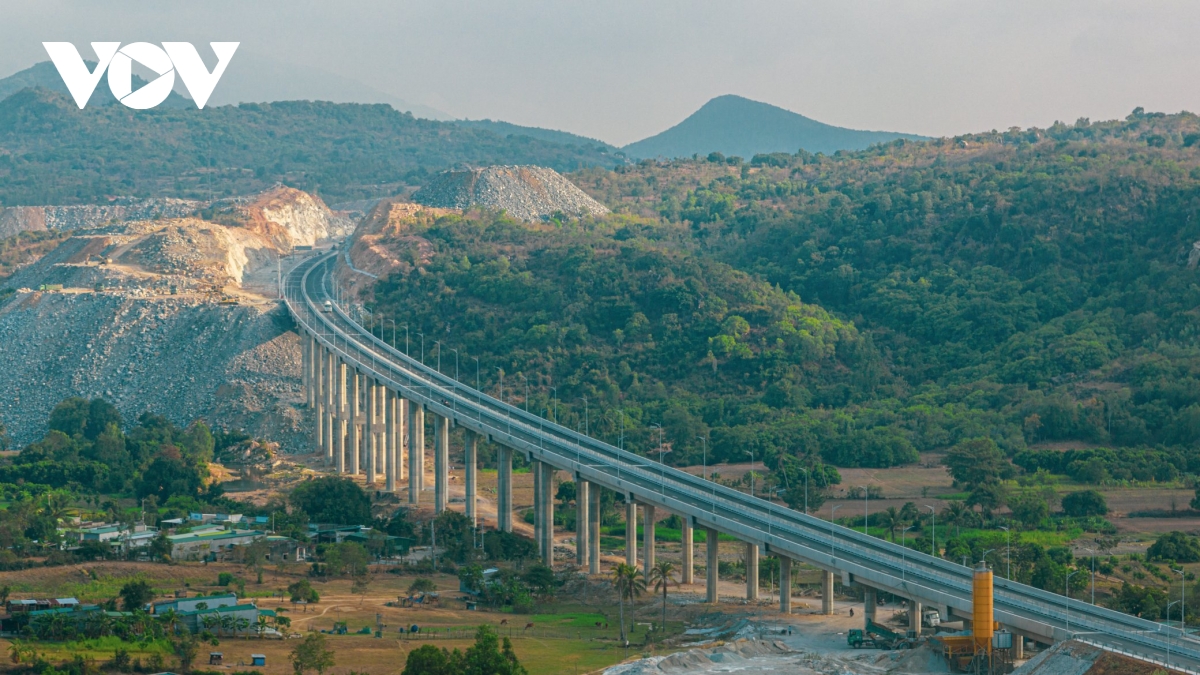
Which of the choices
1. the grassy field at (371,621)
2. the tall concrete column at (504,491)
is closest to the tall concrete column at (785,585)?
the grassy field at (371,621)

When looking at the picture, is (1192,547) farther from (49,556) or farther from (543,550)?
(49,556)

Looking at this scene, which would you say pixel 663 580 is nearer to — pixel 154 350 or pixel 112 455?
pixel 112 455

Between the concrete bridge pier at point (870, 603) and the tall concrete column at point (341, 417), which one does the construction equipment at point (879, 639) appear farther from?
the tall concrete column at point (341, 417)

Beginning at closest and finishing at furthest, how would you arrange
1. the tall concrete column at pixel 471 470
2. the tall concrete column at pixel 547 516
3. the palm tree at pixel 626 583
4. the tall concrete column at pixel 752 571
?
the palm tree at pixel 626 583 < the tall concrete column at pixel 752 571 < the tall concrete column at pixel 547 516 < the tall concrete column at pixel 471 470

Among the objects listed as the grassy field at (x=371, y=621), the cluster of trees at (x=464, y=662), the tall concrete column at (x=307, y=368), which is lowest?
the grassy field at (x=371, y=621)

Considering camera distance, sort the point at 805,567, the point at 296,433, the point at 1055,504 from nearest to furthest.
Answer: the point at 805,567 → the point at 1055,504 → the point at 296,433

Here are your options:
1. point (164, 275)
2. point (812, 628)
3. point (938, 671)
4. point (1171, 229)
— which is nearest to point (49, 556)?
point (812, 628)
